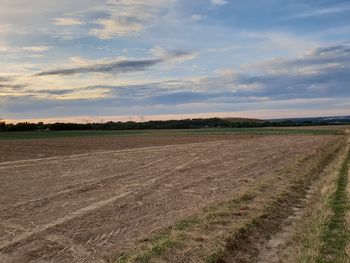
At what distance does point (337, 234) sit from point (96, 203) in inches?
288

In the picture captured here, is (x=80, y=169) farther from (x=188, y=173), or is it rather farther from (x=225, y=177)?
(x=225, y=177)

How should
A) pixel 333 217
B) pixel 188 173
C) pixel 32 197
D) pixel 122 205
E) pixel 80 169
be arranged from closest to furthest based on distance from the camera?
1. pixel 333 217
2. pixel 122 205
3. pixel 32 197
4. pixel 188 173
5. pixel 80 169

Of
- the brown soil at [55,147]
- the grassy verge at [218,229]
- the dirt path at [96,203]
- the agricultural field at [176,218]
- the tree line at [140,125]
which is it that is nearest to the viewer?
the grassy verge at [218,229]

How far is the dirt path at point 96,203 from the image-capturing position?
9.49m

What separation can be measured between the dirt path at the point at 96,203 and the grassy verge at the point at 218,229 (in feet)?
1.91

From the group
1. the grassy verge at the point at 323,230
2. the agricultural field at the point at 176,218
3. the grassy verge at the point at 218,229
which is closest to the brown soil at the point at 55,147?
the agricultural field at the point at 176,218

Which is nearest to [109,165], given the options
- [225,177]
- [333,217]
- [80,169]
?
[80,169]

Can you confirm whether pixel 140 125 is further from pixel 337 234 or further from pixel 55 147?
pixel 337 234

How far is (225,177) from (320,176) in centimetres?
409

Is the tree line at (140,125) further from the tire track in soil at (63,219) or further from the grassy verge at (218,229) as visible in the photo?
the grassy verge at (218,229)

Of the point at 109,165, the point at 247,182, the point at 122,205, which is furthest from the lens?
the point at 109,165

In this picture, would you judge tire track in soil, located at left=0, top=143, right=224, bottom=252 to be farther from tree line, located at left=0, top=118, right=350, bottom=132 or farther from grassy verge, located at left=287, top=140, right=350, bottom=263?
tree line, located at left=0, top=118, right=350, bottom=132

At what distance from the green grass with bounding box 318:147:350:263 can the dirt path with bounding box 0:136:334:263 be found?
11.5ft

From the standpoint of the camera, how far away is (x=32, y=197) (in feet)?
51.4
